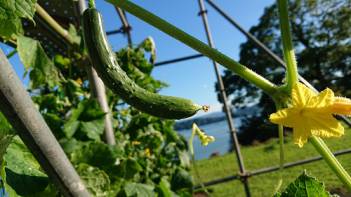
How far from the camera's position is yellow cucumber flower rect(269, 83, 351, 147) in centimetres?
39

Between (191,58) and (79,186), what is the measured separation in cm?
305

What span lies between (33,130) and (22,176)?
0.24 m

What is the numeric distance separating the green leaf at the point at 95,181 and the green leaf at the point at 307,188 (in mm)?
535

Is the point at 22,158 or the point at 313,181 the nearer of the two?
the point at 313,181

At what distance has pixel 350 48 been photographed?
17.8 metres

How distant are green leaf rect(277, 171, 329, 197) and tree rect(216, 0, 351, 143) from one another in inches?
652

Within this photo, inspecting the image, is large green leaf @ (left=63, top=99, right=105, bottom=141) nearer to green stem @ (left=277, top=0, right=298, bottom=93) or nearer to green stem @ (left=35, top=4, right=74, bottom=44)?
green stem @ (left=35, top=4, right=74, bottom=44)

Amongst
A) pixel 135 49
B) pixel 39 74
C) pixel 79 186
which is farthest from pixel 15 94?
pixel 135 49

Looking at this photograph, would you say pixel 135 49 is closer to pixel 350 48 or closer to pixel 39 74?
pixel 39 74

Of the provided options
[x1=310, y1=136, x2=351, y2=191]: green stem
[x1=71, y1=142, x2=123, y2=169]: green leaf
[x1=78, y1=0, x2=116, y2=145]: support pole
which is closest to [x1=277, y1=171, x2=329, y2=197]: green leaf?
[x1=310, y1=136, x2=351, y2=191]: green stem

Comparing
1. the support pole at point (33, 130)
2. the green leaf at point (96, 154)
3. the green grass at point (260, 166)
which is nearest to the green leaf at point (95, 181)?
the green leaf at point (96, 154)

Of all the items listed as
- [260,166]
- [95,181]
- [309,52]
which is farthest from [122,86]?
[309,52]

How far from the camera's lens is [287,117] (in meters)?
0.39

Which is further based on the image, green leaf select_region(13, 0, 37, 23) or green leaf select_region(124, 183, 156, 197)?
green leaf select_region(124, 183, 156, 197)
